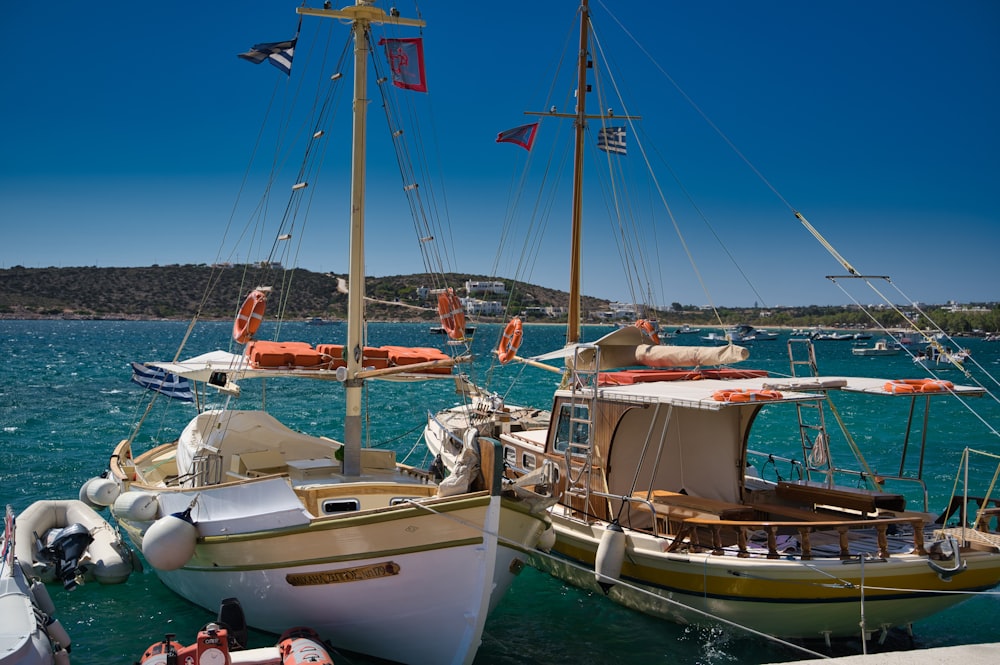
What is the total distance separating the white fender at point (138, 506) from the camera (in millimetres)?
12836

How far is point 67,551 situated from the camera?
14.6 metres

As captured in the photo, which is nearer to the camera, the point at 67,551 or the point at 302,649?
the point at 302,649

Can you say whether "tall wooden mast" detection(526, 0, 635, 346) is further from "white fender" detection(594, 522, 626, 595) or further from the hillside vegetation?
the hillside vegetation

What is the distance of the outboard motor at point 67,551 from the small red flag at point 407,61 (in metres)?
10.1

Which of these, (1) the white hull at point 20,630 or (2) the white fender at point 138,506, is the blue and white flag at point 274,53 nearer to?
(2) the white fender at point 138,506

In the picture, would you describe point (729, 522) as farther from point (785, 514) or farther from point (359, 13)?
point (359, 13)

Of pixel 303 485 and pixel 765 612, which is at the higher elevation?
pixel 303 485

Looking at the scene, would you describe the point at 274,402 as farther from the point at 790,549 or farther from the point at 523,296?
the point at 523,296

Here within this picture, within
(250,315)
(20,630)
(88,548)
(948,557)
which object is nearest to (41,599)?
(20,630)

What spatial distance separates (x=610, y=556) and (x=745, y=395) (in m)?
3.34

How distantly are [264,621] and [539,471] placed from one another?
4571mm

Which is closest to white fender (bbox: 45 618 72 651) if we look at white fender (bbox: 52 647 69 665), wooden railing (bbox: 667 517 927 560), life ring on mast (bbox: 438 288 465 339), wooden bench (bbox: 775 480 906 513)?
white fender (bbox: 52 647 69 665)

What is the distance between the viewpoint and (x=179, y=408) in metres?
41.4

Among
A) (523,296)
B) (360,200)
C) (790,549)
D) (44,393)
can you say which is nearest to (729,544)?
(790,549)
